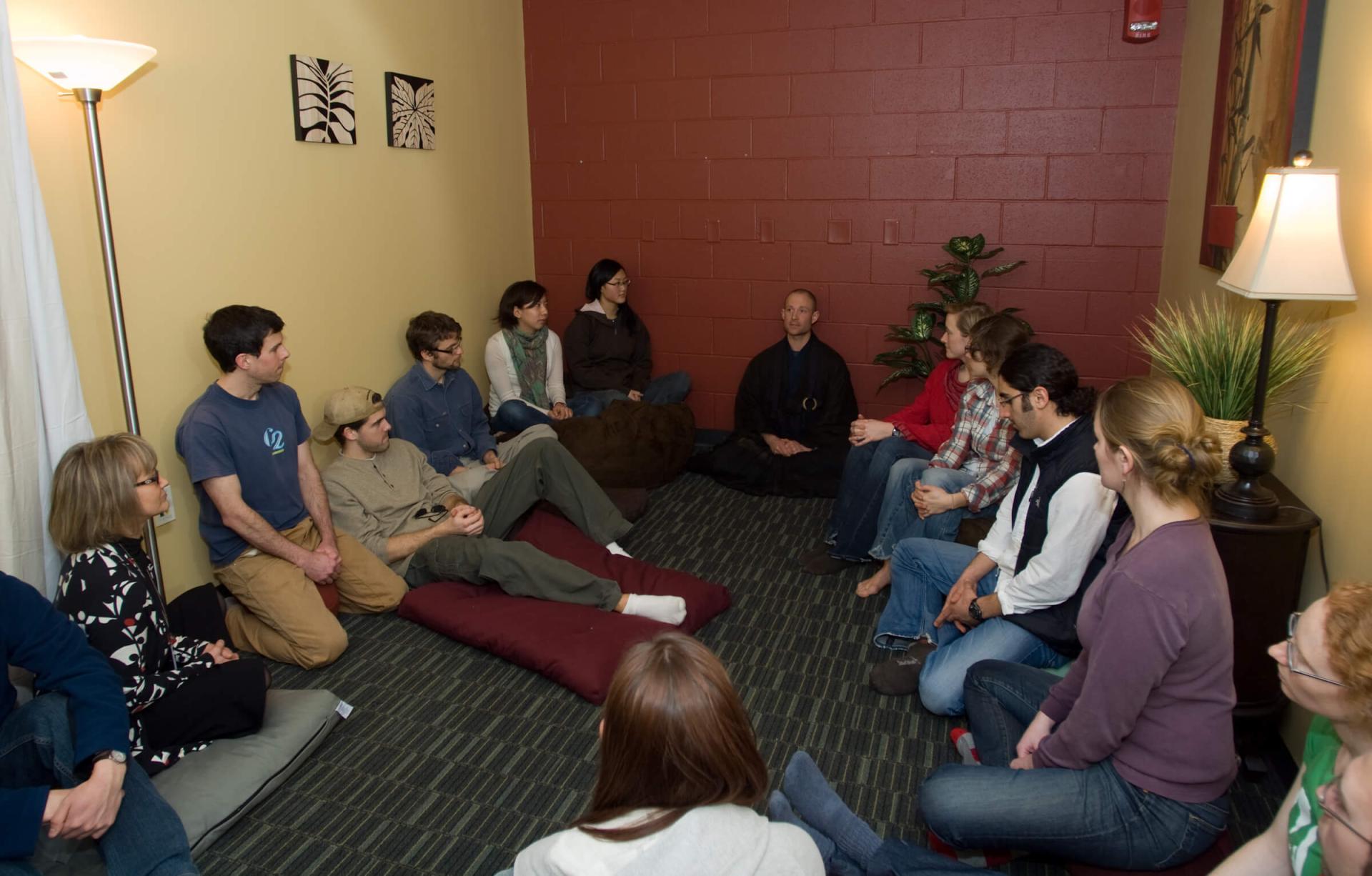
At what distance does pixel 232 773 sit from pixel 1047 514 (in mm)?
2291

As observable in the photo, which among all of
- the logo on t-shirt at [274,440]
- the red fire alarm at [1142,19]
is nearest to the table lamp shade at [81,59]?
the logo on t-shirt at [274,440]

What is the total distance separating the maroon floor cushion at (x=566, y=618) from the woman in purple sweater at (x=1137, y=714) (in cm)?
112

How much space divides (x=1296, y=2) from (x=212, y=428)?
137 inches

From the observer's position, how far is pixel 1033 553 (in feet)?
9.14

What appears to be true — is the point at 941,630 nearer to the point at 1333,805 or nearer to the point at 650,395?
the point at 1333,805

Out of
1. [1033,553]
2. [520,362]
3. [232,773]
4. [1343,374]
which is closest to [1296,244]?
[1343,374]

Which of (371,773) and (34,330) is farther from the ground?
(34,330)

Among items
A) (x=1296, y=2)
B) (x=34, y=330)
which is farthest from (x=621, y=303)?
(x=1296, y=2)

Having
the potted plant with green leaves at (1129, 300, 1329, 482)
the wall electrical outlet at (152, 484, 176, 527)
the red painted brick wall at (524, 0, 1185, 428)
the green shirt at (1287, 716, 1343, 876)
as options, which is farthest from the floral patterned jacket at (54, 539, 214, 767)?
the red painted brick wall at (524, 0, 1185, 428)

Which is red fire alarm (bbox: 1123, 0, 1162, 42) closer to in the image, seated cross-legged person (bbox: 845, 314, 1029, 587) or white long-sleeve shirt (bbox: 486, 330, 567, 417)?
seated cross-legged person (bbox: 845, 314, 1029, 587)

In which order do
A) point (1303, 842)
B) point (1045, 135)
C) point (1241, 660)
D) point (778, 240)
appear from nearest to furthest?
point (1303, 842)
point (1241, 660)
point (1045, 135)
point (778, 240)

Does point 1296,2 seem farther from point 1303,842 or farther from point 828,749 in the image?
point 828,749

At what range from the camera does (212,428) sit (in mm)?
3246

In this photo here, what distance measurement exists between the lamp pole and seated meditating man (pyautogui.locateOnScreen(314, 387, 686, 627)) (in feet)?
2.37
